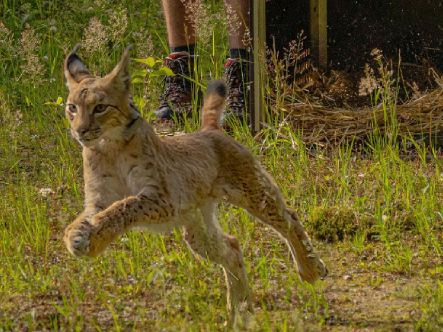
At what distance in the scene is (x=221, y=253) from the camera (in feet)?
15.9

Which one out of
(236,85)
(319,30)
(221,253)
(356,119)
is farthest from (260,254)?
(319,30)

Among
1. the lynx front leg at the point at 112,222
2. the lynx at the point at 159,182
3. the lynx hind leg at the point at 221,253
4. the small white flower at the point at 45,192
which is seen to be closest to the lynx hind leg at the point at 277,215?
the lynx at the point at 159,182

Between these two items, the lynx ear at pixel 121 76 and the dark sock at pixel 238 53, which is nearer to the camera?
the lynx ear at pixel 121 76

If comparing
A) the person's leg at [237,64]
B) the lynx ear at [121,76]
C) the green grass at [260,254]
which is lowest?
the green grass at [260,254]

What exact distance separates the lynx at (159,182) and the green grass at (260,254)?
179 mm

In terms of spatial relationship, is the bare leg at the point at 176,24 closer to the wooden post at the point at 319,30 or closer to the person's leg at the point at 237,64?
the person's leg at the point at 237,64

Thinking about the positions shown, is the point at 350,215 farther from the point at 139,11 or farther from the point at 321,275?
the point at 139,11

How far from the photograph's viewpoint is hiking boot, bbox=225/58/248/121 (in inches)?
281

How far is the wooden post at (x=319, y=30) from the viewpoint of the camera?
7.86m

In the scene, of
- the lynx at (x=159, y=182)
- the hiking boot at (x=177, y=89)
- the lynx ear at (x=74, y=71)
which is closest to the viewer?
the lynx at (x=159, y=182)

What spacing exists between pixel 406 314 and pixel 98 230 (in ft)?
4.54

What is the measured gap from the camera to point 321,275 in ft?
16.4

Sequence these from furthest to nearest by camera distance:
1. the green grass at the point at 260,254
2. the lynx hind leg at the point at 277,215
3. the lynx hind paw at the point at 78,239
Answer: the lynx hind leg at the point at 277,215 → the green grass at the point at 260,254 → the lynx hind paw at the point at 78,239

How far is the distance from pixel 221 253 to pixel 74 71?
3.30ft
